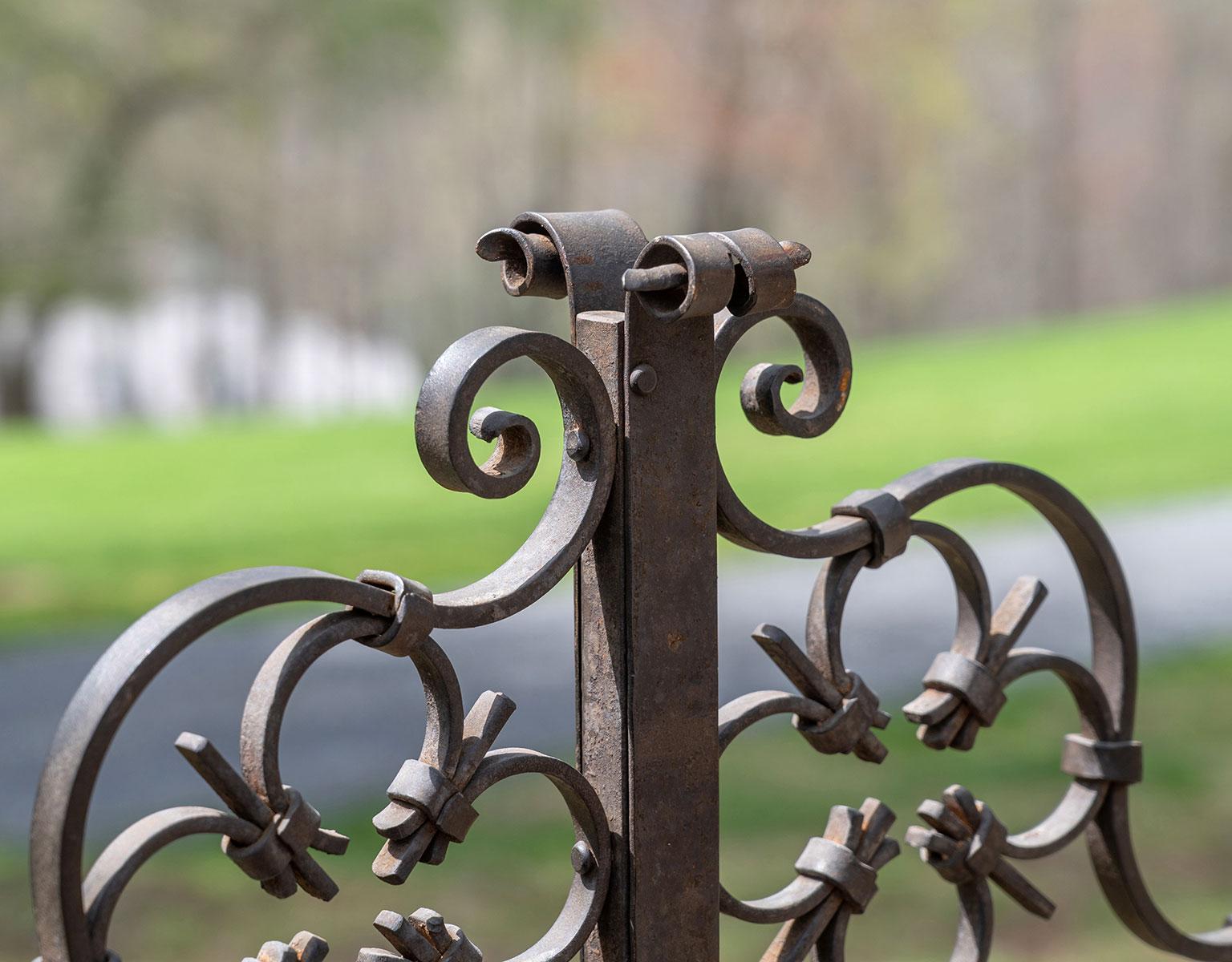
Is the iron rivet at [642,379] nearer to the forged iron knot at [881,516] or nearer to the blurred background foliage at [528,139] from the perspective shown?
the forged iron knot at [881,516]

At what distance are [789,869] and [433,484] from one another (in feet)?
14.7

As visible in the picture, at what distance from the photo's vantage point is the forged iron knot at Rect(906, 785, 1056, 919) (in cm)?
102

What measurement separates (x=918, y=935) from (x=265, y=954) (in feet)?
7.40

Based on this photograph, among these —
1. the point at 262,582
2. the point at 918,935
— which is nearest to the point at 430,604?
the point at 262,582

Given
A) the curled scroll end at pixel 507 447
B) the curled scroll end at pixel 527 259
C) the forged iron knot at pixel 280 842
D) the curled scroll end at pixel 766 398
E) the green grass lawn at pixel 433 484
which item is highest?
the curled scroll end at pixel 527 259

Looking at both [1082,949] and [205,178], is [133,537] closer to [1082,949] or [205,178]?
[205,178]

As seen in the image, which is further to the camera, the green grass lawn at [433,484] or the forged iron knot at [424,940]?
the green grass lawn at [433,484]

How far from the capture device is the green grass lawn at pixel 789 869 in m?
2.80

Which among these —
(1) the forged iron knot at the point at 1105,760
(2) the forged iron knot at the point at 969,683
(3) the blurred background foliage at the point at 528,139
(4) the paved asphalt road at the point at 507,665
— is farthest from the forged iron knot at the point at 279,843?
(3) the blurred background foliage at the point at 528,139

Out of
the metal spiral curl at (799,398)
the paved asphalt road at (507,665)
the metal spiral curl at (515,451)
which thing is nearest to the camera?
the metal spiral curl at (515,451)

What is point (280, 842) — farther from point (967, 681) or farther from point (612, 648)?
point (967, 681)

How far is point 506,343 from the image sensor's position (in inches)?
30.3

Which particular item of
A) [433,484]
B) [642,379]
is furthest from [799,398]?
[433,484]

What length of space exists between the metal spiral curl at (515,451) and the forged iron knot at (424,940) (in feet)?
0.54
